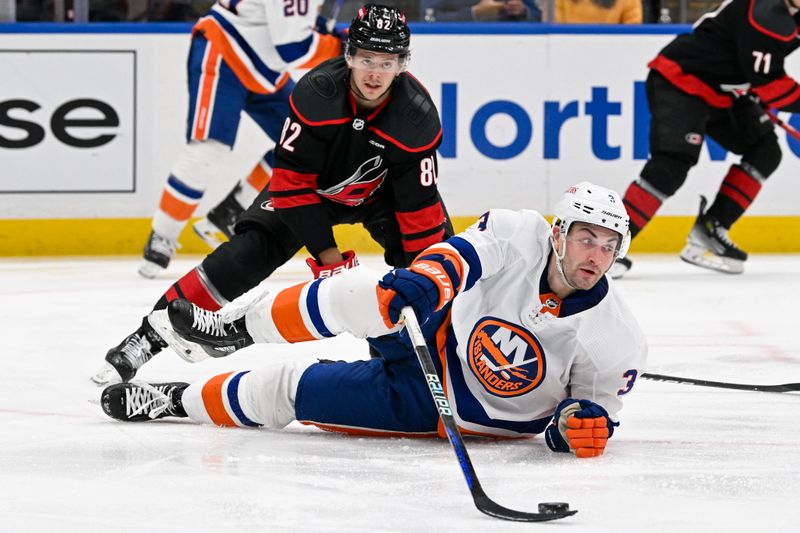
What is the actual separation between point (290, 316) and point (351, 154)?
84 centimetres

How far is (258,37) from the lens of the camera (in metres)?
5.63

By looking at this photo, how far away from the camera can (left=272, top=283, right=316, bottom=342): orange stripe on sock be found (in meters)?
2.45

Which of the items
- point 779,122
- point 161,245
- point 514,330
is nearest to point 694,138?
point 779,122

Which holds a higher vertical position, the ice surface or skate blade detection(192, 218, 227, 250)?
the ice surface

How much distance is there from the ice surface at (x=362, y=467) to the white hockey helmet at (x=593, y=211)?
0.43 m

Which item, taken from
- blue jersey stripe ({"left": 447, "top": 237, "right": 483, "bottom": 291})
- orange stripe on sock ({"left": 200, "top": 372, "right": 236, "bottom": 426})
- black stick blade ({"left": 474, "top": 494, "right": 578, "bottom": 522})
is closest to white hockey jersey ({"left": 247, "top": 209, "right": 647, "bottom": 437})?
blue jersey stripe ({"left": 447, "top": 237, "right": 483, "bottom": 291})

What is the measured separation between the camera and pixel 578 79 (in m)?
6.48

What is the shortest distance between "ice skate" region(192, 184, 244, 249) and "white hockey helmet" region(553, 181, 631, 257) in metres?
3.72

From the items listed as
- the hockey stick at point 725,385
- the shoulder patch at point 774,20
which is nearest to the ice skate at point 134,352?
the hockey stick at point 725,385

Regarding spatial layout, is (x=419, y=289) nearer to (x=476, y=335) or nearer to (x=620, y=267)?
(x=476, y=335)

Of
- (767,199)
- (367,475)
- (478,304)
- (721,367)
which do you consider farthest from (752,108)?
(367,475)

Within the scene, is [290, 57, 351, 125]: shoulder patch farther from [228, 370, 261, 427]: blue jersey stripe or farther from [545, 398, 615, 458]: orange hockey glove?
[545, 398, 615, 458]: orange hockey glove

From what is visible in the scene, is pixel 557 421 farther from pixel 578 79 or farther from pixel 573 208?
pixel 578 79

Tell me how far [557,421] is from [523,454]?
0.11 m
